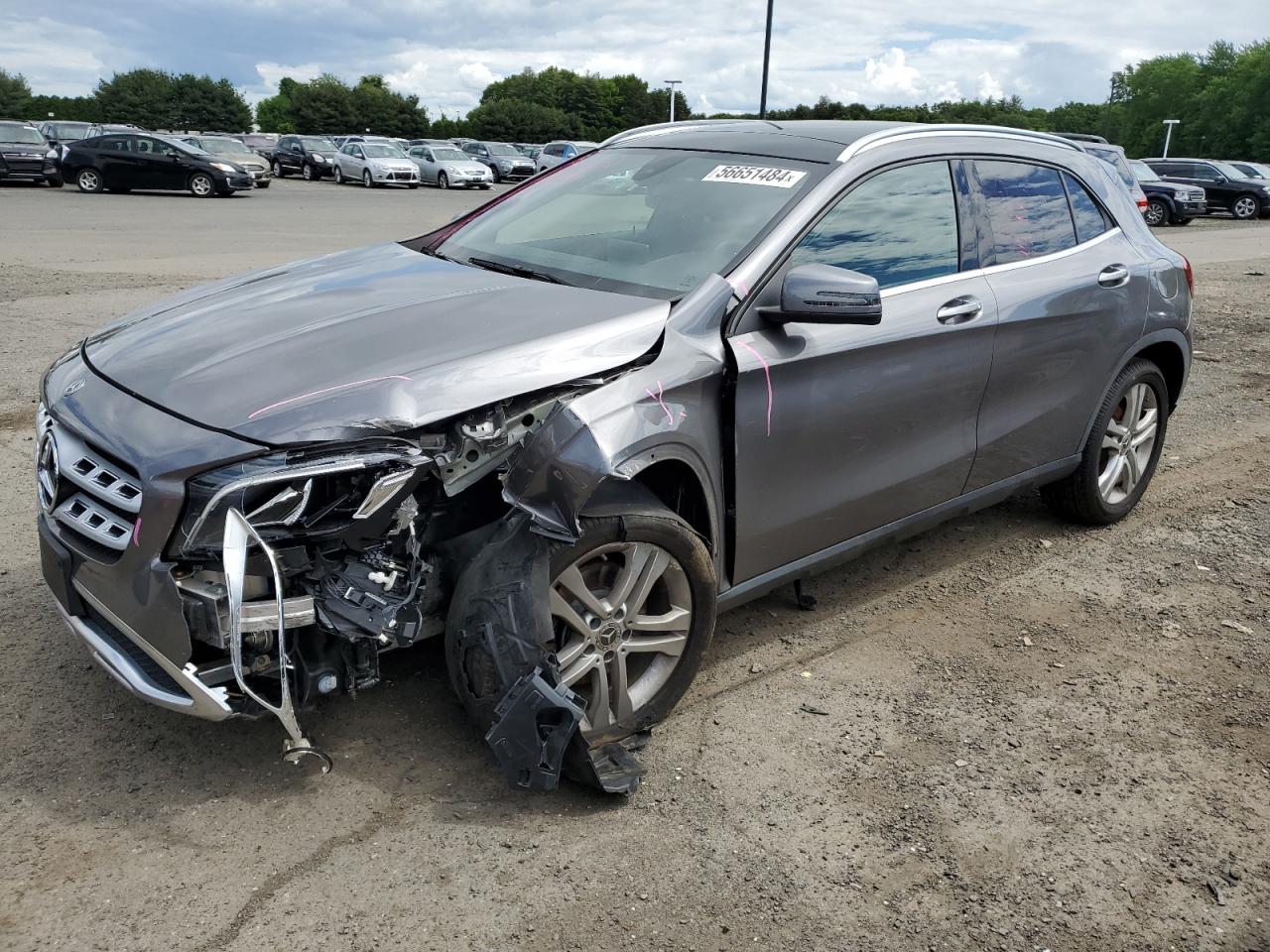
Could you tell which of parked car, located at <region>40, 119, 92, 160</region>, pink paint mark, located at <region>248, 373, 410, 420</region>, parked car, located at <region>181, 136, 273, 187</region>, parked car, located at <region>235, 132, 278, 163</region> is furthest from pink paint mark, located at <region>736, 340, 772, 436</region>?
parked car, located at <region>235, 132, 278, 163</region>

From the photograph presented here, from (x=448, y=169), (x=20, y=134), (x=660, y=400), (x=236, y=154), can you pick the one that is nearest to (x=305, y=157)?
(x=448, y=169)

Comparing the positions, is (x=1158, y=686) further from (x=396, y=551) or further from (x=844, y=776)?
(x=396, y=551)

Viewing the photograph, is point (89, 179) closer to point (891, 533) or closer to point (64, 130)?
point (64, 130)

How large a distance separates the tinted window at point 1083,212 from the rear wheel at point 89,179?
26174mm

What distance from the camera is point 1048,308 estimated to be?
14.0ft

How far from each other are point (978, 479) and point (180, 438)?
9.88ft

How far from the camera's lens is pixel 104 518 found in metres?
2.72

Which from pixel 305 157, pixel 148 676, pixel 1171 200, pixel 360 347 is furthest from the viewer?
pixel 305 157

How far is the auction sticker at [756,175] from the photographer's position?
3645 mm

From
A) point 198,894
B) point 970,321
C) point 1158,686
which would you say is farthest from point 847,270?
point 198,894

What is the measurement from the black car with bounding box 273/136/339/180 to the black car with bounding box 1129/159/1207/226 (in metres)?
25.5

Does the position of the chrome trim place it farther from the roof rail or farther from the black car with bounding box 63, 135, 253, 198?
the black car with bounding box 63, 135, 253, 198

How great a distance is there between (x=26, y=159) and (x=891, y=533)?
1123 inches

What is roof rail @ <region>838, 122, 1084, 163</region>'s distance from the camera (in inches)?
148
